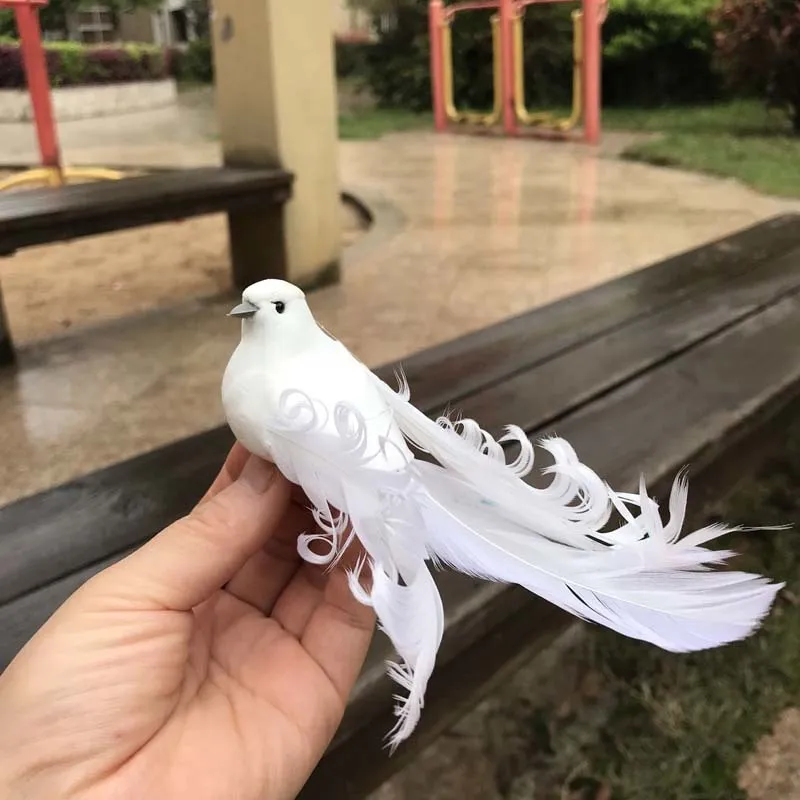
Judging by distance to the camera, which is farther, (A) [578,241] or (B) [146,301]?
(A) [578,241]

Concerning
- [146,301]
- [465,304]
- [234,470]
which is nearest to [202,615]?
[234,470]

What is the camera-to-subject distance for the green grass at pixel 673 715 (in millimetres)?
1079

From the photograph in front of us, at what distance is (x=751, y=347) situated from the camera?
1.25 m

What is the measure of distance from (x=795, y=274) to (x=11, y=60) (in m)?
7.55

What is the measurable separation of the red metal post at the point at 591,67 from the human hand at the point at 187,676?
4.68 m

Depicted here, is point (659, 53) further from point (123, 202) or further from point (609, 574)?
point (609, 574)

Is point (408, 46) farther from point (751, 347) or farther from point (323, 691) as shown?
point (323, 691)

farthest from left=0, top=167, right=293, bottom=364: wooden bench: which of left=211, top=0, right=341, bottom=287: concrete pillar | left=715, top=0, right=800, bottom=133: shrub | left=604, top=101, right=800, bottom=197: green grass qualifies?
left=715, top=0, right=800, bottom=133: shrub

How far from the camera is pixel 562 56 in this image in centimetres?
662

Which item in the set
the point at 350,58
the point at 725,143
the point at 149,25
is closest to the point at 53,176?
the point at 725,143

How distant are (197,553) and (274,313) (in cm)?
17

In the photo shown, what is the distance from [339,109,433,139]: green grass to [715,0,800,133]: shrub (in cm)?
215

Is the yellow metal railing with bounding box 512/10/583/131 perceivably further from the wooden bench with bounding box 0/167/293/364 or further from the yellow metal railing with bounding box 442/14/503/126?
the wooden bench with bounding box 0/167/293/364

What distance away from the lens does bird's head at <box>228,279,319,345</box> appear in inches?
24.2
